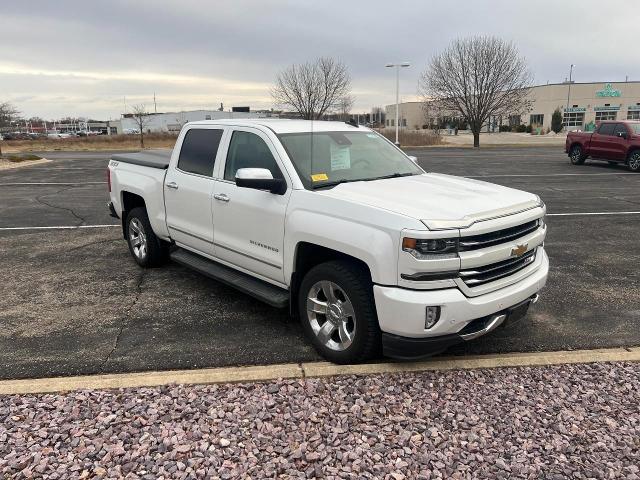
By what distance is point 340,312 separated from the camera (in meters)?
3.78

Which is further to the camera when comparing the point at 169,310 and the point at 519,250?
the point at 169,310

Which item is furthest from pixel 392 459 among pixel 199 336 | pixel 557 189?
pixel 557 189

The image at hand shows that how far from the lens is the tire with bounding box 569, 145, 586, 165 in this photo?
20641mm

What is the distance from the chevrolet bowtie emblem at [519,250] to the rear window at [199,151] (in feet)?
9.42

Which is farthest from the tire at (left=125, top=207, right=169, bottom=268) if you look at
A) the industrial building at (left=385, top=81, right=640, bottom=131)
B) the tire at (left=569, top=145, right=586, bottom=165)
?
the industrial building at (left=385, top=81, right=640, bottom=131)

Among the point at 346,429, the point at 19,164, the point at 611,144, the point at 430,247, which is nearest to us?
the point at 346,429

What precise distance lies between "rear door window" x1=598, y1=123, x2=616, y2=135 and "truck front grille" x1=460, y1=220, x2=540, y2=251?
18.4m

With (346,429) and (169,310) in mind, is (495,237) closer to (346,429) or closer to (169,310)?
(346,429)

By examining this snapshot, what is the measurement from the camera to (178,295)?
214 inches

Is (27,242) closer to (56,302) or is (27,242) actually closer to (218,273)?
(56,302)

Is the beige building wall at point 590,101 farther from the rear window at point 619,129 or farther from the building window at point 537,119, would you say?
the rear window at point 619,129

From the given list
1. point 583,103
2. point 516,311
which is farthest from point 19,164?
point 583,103

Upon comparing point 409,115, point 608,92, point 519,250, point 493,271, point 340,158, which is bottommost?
point 493,271

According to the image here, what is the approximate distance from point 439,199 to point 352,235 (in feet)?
2.48
